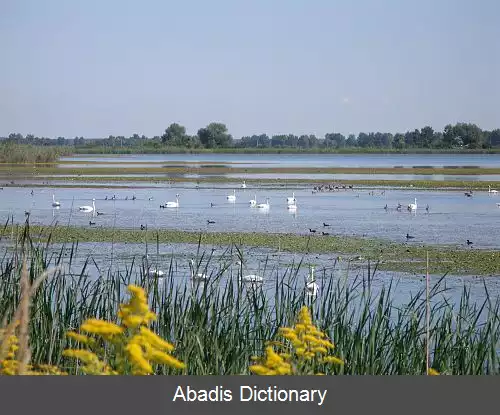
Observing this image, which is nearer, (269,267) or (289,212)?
(269,267)

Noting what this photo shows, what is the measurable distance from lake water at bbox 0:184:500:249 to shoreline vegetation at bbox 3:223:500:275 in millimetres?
796

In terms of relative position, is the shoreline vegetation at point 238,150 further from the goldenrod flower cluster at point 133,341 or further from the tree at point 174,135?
the goldenrod flower cluster at point 133,341

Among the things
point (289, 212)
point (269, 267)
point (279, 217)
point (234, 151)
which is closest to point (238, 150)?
point (234, 151)

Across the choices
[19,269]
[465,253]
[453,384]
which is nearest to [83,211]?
[465,253]

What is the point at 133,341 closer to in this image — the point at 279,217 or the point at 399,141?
the point at 279,217

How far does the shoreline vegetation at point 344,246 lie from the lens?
38.5 feet

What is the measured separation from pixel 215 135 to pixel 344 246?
3817cm

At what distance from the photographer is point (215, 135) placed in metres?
51.6

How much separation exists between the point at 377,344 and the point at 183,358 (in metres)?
1.17

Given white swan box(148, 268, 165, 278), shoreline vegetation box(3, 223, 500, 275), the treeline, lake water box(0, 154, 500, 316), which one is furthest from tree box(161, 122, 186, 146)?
white swan box(148, 268, 165, 278)

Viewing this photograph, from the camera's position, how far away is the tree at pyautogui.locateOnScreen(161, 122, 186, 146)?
52972 millimetres

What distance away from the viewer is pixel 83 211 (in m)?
19.2

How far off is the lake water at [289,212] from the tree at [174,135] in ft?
82.6

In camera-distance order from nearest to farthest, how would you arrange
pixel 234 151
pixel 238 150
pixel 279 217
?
pixel 279 217 < pixel 238 150 < pixel 234 151
